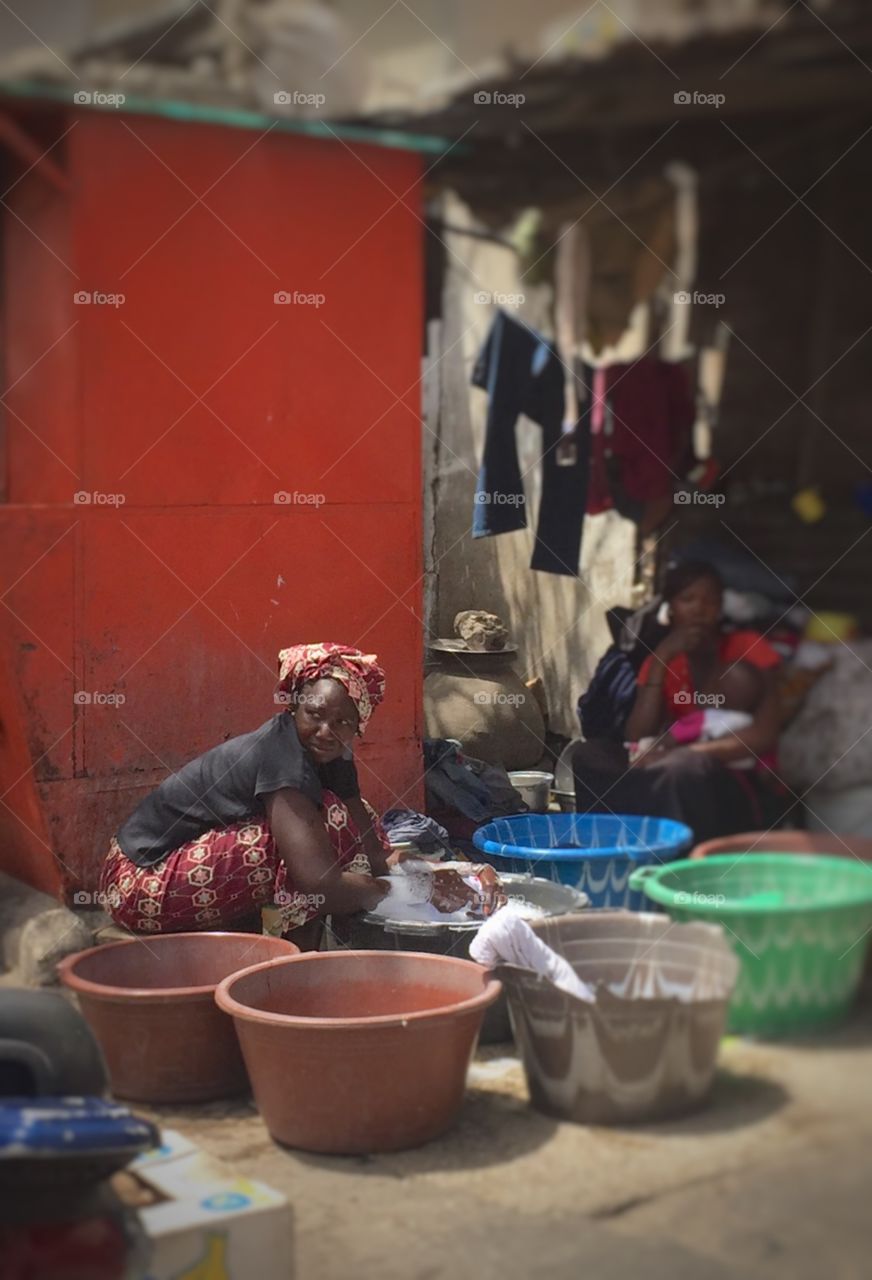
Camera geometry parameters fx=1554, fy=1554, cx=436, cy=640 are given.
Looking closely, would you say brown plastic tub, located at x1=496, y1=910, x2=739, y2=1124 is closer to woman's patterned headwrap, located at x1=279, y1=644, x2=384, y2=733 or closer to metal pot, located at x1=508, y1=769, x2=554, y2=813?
metal pot, located at x1=508, y1=769, x2=554, y2=813

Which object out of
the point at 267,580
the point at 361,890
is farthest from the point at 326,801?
the point at 267,580

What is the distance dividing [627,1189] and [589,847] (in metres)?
1.12

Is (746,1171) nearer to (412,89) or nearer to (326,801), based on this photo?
(326,801)

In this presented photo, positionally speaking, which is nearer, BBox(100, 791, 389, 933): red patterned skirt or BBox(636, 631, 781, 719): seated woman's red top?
BBox(636, 631, 781, 719): seated woman's red top

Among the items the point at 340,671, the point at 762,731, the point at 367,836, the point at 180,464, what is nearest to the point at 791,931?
the point at 762,731

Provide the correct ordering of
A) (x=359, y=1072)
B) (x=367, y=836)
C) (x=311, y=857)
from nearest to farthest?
(x=359, y=1072) → (x=311, y=857) → (x=367, y=836)

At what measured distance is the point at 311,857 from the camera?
12.7 feet

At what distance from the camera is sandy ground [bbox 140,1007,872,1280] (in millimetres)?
2297

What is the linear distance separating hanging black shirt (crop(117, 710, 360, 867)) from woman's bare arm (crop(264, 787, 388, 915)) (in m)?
0.05

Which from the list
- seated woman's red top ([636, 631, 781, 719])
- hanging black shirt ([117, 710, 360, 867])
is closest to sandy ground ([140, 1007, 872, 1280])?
seated woman's red top ([636, 631, 781, 719])

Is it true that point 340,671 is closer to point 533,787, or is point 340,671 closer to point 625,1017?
point 533,787

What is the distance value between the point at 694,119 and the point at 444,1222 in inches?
80.6

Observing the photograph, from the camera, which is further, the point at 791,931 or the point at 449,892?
the point at 449,892

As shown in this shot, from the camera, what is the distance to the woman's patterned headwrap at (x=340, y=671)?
395 centimetres
